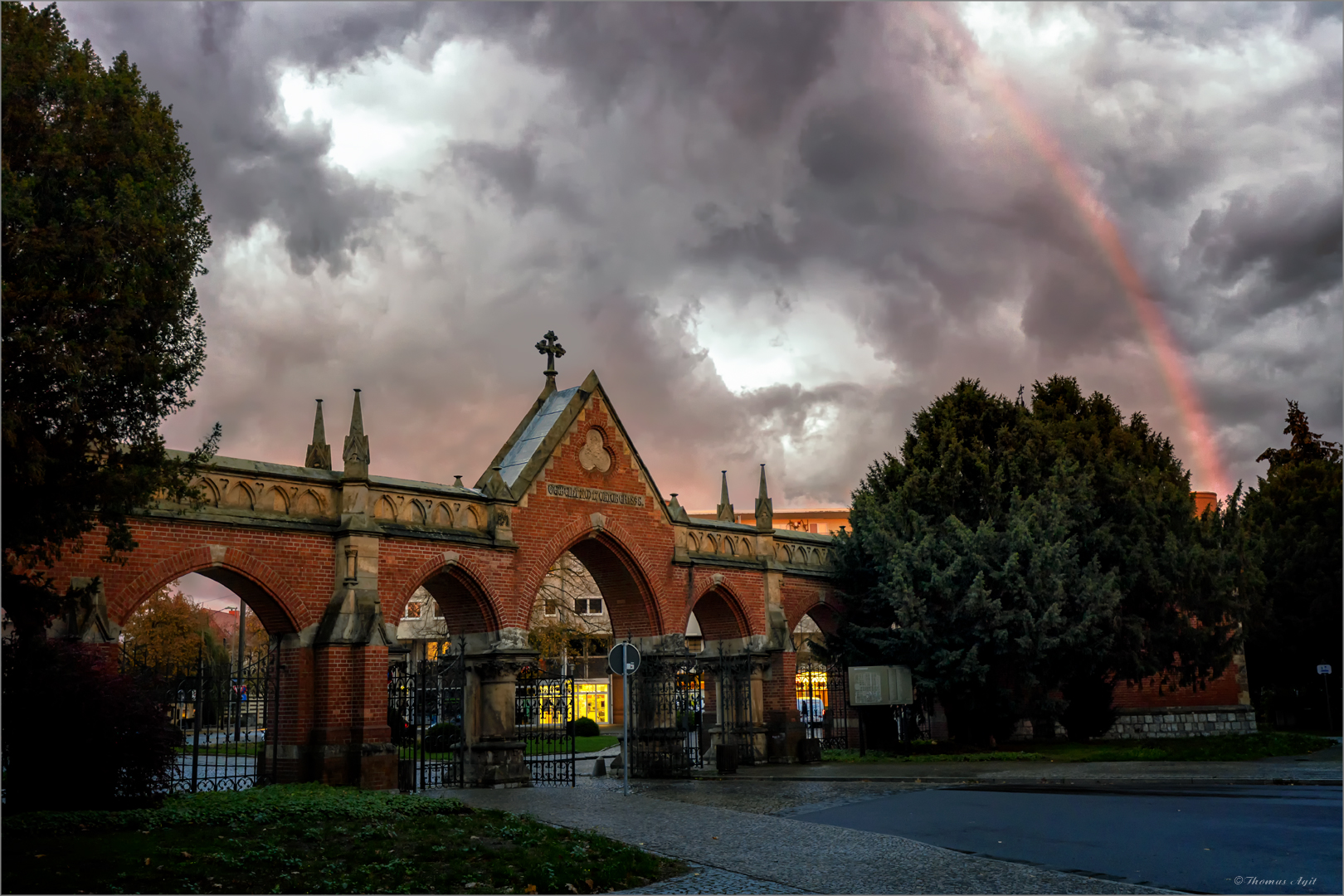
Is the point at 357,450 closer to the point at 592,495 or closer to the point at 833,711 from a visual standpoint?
the point at 592,495

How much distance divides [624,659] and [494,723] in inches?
149

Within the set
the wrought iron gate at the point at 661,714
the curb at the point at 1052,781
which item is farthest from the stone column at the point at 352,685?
the curb at the point at 1052,781

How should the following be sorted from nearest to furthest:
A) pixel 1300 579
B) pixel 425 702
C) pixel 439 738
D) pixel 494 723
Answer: pixel 425 702, pixel 494 723, pixel 439 738, pixel 1300 579

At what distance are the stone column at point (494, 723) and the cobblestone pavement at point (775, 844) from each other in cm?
204

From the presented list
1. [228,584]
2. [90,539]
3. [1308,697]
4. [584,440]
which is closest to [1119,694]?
[1308,697]

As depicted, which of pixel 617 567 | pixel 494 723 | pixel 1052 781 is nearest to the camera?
pixel 1052 781

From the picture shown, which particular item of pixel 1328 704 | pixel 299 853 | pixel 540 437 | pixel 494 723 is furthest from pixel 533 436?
pixel 1328 704

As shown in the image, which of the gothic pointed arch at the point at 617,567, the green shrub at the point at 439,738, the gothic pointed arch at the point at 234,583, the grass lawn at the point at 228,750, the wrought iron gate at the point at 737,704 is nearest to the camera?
the grass lawn at the point at 228,750

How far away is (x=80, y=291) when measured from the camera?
34.1 ft

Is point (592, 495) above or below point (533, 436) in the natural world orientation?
below

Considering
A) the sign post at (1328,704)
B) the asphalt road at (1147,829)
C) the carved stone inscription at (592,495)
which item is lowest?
the sign post at (1328,704)

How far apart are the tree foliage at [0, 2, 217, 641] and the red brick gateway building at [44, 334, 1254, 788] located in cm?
354

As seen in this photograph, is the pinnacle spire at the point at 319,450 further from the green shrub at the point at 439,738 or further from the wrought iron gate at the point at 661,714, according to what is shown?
the green shrub at the point at 439,738

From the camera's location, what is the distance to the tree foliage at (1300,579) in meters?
38.3
